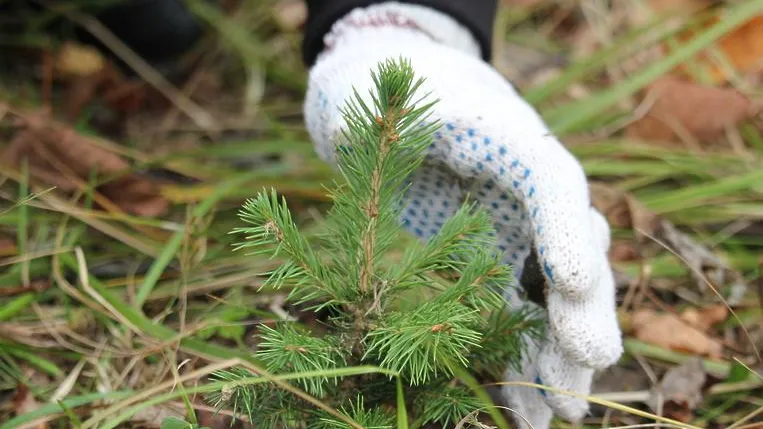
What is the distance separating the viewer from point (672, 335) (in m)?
1.20

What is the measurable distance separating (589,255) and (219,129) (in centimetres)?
108

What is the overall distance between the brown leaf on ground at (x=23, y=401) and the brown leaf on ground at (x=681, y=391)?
0.82m

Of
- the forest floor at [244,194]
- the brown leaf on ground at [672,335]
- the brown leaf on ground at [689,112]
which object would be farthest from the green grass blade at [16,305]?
the brown leaf on ground at [689,112]

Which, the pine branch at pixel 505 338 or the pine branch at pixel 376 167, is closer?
the pine branch at pixel 376 167

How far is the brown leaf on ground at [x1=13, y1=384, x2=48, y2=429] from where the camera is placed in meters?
1.03

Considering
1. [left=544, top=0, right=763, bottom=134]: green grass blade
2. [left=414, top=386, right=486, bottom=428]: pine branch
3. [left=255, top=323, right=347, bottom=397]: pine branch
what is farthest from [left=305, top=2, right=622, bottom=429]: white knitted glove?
[left=544, top=0, right=763, bottom=134]: green grass blade

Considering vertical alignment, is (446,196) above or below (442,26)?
below

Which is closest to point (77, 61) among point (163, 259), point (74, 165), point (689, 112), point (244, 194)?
point (74, 165)

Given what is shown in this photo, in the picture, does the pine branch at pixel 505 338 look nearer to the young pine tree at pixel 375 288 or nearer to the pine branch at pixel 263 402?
the young pine tree at pixel 375 288

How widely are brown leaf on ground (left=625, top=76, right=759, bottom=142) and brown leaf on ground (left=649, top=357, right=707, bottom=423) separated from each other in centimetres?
62

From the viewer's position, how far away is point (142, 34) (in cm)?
186

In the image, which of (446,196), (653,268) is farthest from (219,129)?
(653,268)

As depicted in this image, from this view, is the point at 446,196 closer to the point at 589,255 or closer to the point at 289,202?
the point at 589,255

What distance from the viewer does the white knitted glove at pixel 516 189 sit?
0.87 m
